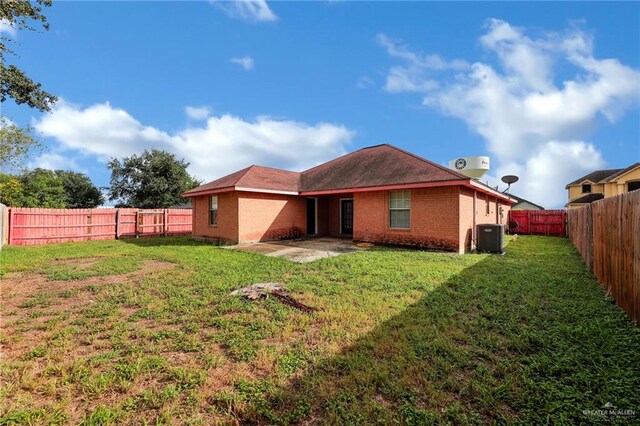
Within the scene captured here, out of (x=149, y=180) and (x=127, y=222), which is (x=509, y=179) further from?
(x=149, y=180)

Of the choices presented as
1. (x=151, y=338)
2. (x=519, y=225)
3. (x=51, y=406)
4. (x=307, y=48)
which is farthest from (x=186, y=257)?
(x=519, y=225)

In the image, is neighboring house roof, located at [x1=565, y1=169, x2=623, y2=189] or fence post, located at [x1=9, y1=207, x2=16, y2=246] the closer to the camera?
fence post, located at [x1=9, y1=207, x2=16, y2=246]

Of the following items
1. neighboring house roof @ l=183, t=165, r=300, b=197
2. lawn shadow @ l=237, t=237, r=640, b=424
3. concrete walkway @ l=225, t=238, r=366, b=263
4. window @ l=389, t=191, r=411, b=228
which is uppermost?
neighboring house roof @ l=183, t=165, r=300, b=197

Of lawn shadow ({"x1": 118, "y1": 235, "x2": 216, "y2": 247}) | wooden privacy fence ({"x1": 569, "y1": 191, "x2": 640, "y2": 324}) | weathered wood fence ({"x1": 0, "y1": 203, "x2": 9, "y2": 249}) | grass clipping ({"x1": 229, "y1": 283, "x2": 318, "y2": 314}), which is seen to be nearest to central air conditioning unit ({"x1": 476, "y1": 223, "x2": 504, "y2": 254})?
wooden privacy fence ({"x1": 569, "y1": 191, "x2": 640, "y2": 324})

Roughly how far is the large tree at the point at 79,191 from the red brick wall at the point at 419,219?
136 feet

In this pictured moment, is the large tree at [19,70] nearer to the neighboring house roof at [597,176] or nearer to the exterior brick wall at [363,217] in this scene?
the exterior brick wall at [363,217]

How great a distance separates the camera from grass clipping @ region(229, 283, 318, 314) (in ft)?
15.8

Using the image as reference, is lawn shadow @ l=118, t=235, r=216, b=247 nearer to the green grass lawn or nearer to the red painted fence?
the green grass lawn

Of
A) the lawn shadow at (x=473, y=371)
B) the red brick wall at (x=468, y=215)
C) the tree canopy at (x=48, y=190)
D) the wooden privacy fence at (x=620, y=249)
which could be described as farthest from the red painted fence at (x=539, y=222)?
the tree canopy at (x=48, y=190)

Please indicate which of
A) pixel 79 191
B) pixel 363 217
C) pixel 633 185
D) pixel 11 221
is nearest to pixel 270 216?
pixel 363 217

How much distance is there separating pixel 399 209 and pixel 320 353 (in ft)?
31.1

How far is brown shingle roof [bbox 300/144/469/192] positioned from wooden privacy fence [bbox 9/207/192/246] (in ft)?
31.2

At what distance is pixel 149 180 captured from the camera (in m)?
30.9

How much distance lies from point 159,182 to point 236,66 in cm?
2294
